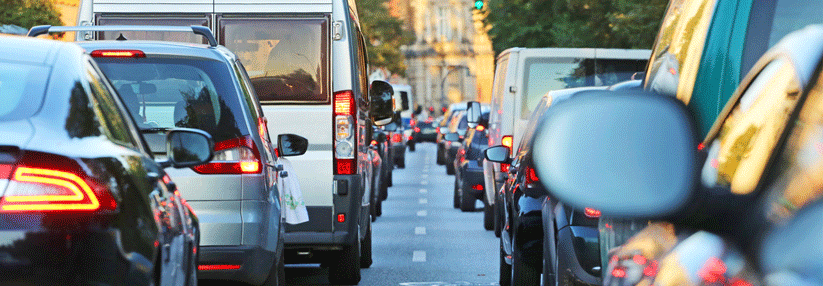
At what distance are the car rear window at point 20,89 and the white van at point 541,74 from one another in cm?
1024

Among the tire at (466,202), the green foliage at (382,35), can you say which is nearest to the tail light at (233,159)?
the tire at (466,202)

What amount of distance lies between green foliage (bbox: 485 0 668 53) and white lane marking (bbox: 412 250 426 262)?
12024mm

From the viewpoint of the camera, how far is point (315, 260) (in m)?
10.7

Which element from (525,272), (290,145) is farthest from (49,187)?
(290,145)

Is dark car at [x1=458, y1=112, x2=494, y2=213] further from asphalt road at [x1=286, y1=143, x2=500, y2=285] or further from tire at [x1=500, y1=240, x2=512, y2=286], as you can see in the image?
tire at [x1=500, y1=240, x2=512, y2=286]

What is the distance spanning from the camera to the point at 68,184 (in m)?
3.45

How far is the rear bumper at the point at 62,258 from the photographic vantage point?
10.8 feet

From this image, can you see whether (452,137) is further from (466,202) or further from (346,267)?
(346,267)

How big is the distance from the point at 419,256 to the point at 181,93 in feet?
19.8

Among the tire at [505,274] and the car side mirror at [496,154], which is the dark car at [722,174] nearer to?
the tire at [505,274]

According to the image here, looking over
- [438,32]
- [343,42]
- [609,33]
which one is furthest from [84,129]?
[438,32]

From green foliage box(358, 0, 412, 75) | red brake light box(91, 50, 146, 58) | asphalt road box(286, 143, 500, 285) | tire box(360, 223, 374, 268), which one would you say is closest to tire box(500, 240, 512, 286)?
asphalt road box(286, 143, 500, 285)

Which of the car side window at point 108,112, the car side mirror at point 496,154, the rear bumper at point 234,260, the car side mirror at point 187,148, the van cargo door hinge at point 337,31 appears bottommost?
the rear bumper at point 234,260

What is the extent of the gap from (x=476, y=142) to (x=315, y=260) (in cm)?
751
